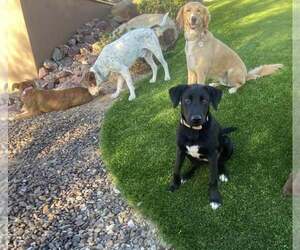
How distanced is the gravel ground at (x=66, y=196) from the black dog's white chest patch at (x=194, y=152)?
845 mm

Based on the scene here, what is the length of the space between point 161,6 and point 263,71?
465cm

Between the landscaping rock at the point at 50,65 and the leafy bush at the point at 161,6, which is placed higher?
the leafy bush at the point at 161,6

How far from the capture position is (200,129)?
14.7 feet

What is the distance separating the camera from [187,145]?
180 inches

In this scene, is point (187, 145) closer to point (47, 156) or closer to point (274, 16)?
point (47, 156)

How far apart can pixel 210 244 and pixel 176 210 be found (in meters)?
0.62

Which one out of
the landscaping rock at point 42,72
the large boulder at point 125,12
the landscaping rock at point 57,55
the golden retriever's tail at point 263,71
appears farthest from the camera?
the large boulder at point 125,12

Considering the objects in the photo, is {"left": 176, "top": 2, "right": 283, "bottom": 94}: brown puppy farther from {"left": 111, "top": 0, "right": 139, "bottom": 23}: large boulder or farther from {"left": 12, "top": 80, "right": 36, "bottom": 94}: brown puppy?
{"left": 111, "top": 0, "right": 139, "bottom": 23}: large boulder

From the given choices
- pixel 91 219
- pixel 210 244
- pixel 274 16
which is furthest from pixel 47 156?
pixel 274 16

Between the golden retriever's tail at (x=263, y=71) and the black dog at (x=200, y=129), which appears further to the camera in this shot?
the golden retriever's tail at (x=263, y=71)

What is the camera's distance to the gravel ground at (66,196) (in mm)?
4551

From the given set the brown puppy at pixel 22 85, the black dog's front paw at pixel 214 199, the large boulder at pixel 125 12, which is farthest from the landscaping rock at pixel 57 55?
the black dog's front paw at pixel 214 199

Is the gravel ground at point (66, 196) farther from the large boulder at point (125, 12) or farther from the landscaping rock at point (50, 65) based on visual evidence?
the large boulder at point (125, 12)

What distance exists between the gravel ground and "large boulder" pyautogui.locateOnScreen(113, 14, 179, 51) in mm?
3235
